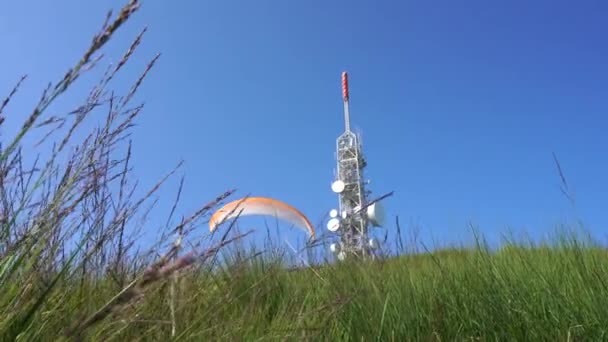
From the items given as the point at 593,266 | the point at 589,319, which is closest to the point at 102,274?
the point at 589,319

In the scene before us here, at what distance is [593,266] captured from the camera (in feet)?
11.2

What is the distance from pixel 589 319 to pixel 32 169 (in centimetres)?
251

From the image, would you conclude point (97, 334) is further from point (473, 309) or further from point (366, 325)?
point (473, 309)

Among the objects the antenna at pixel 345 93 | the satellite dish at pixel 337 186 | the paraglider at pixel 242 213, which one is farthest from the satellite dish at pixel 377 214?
the antenna at pixel 345 93

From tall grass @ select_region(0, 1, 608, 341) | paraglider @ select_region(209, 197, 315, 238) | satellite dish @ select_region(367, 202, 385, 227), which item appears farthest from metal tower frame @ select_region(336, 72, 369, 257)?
tall grass @ select_region(0, 1, 608, 341)

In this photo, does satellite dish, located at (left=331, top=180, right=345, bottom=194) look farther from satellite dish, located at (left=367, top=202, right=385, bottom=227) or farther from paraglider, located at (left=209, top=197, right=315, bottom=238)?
paraglider, located at (left=209, top=197, right=315, bottom=238)

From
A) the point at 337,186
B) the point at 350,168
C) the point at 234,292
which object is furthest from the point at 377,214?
the point at 234,292

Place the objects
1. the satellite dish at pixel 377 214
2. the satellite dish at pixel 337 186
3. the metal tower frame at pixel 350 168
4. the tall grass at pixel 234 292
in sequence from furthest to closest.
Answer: the metal tower frame at pixel 350 168, the satellite dish at pixel 337 186, the satellite dish at pixel 377 214, the tall grass at pixel 234 292

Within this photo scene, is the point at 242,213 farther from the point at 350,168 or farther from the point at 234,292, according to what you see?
the point at 350,168

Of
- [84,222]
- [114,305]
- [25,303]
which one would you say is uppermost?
[84,222]

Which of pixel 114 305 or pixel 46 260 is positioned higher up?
pixel 46 260

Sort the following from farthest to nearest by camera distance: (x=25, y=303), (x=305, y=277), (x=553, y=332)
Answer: (x=305, y=277) < (x=553, y=332) < (x=25, y=303)

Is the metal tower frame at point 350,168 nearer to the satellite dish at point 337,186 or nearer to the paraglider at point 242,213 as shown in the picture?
the satellite dish at point 337,186

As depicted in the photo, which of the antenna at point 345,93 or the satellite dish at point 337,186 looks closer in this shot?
the satellite dish at point 337,186
